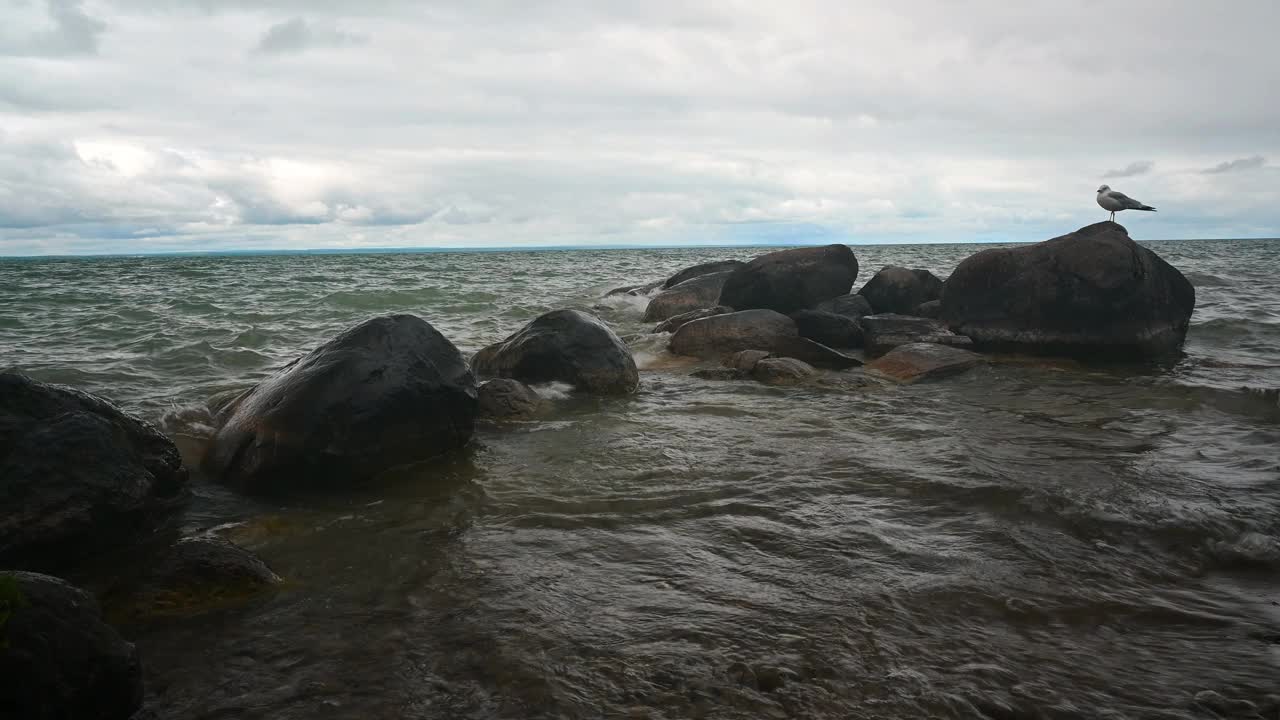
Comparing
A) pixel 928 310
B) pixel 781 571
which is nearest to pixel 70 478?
pixel 781 571

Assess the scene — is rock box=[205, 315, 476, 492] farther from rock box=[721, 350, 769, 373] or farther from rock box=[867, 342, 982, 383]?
rock box=[867, 342, 982, 383]

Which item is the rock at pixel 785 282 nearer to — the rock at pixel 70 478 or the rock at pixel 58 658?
the rock at pixel 70 478

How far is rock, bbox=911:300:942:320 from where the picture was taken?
1208 centimetres

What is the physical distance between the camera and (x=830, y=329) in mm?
10703

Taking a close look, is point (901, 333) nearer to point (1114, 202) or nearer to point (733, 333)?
point (733, 333)

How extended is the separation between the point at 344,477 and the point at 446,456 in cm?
86

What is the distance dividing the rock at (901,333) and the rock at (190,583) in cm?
866

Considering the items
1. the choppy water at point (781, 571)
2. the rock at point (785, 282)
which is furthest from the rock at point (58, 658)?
the rock at point (785, 282)

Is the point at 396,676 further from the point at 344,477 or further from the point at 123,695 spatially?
the point at 344,477

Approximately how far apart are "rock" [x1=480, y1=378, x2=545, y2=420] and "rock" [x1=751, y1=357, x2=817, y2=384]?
2.70 meters

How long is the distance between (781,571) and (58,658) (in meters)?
2.79

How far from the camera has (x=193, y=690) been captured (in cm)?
265

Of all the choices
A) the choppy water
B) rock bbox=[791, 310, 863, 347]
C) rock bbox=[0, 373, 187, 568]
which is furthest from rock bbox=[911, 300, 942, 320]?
rock bbox=[0, 373, 187, 568]

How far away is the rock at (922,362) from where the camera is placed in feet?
28.3
